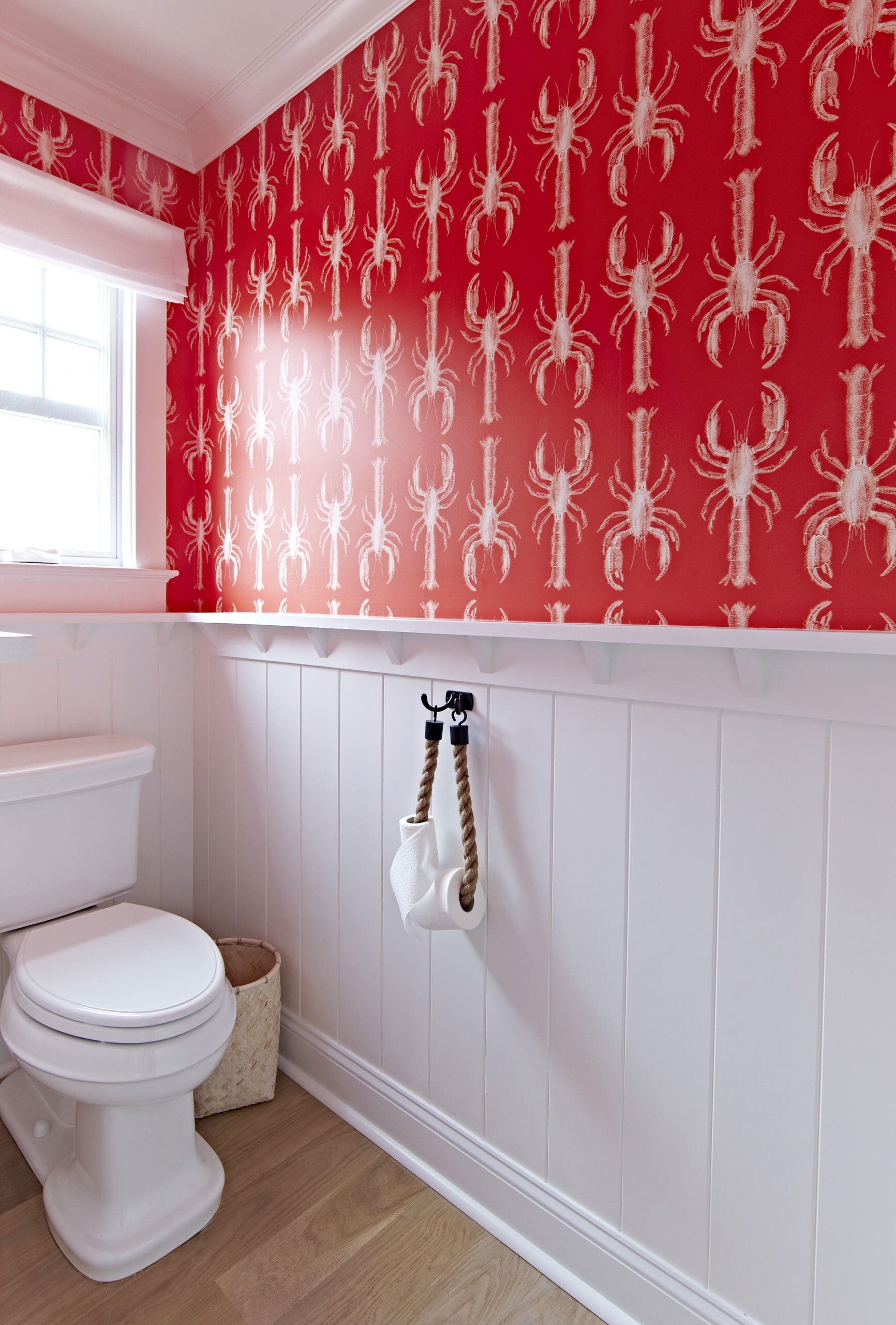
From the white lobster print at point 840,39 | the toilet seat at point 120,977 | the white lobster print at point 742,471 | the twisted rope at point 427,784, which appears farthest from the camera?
the twisted rope at point 427,784

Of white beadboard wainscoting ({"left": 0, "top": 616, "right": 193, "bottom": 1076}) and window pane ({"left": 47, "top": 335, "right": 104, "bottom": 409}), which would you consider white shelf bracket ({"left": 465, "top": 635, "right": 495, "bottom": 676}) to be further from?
window pane ({"left": 47, "top": 335, "right": 104, "bottom": 409})

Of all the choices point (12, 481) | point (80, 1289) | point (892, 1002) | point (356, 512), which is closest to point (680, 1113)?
point (892, 1002)

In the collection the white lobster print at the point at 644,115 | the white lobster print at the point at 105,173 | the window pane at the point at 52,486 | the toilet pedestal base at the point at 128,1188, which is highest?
the white lobster print at the point at 105,173

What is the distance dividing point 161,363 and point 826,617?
73.1 inches

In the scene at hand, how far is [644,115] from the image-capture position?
3.55 feet

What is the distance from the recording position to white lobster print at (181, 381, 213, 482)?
2037 millimetres

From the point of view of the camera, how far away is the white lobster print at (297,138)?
169cm

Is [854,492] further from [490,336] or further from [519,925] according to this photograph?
[519,925]

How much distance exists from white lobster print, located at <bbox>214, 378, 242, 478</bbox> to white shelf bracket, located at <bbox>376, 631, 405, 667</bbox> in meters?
0.83

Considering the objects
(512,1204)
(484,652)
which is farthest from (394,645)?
(512,1204)

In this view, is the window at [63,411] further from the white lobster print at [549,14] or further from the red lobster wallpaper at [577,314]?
the white lobster print at [549,14]

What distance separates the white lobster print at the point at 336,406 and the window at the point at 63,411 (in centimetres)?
69

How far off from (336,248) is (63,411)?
33.8 inches

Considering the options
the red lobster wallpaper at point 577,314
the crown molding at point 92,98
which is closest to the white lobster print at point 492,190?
the red lobster wallpaper at point 577,314
